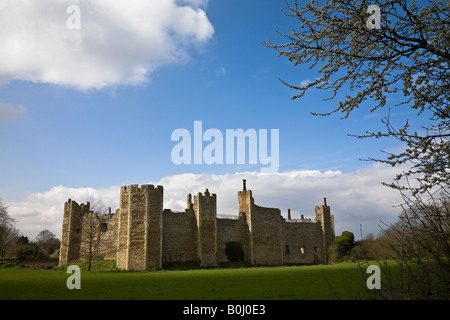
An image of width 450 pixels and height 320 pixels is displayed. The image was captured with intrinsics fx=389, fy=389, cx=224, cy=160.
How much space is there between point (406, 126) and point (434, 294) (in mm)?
3255

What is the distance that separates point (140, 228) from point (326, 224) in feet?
88.4

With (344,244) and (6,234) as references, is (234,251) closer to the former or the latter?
(344,244)

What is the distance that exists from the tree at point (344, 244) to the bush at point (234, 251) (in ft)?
48.0

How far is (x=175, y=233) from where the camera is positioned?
33.2 metres

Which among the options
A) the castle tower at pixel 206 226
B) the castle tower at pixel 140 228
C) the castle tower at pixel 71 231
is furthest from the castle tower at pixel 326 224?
the castle tower at pixel 71 231

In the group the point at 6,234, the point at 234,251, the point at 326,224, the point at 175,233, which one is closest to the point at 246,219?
the point at 234,251

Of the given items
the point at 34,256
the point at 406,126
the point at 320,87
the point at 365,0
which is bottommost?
the point at 34,256

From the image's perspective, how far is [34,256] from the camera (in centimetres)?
5325

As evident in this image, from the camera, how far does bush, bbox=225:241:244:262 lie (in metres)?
36.1

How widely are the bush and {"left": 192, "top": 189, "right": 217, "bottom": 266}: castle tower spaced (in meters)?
2.46

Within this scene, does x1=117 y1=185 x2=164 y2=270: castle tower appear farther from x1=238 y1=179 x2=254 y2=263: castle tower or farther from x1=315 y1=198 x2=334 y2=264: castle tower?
x1=315 y1=198 x2=334 y2=264: castle tower

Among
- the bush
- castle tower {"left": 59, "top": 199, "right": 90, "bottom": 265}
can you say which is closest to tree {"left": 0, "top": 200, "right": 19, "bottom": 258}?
castle tower {"left": 59, "top": 199, "right": 90, "bottom": 265}
